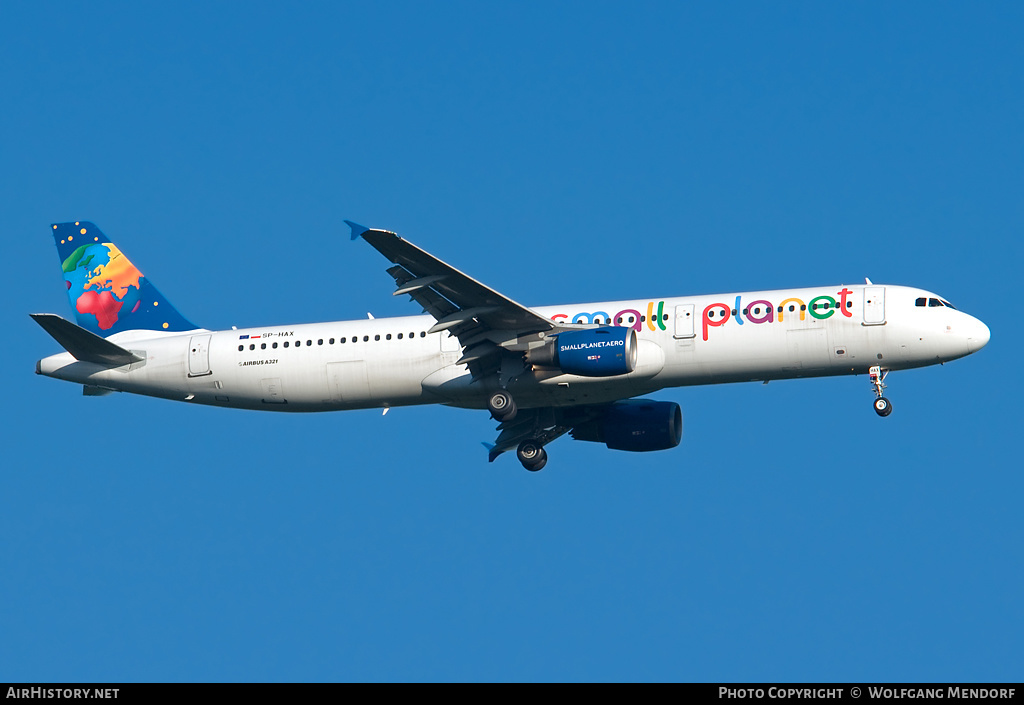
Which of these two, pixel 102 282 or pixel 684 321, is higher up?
pixel 102 282

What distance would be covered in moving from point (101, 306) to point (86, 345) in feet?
13.7

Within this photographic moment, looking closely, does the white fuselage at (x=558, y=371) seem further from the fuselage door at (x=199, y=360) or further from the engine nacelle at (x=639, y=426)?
the engine nacelle at (x=639, y=426)

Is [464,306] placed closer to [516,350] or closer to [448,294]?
[448,294]

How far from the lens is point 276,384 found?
1816 inches

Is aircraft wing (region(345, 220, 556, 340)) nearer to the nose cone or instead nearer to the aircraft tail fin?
the aircraft tail fin

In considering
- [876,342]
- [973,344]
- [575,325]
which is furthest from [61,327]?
[973,344]

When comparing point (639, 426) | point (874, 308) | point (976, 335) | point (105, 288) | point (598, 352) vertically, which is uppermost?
point (105, 288)

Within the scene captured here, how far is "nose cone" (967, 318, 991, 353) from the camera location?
4216cm

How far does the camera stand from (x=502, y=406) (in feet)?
143

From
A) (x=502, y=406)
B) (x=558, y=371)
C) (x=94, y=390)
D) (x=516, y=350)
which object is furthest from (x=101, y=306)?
(x=558, y=371)

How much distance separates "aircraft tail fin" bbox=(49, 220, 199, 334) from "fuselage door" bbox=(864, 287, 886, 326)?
24300mm

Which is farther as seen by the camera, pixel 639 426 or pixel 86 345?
pixel 639 426
